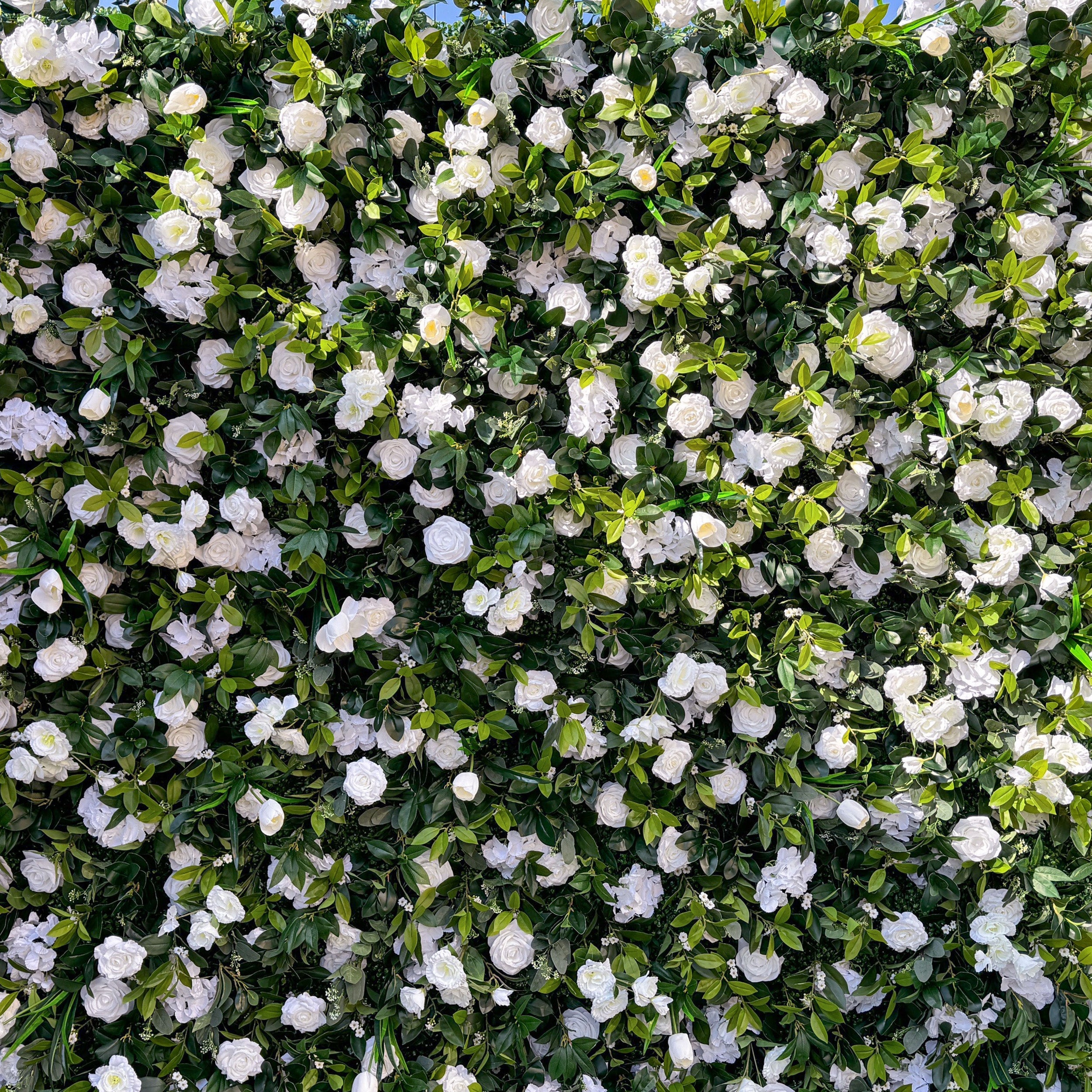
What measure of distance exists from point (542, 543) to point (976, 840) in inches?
40.9

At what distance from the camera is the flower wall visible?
153 centimetres

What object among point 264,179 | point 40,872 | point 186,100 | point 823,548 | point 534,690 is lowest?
point 40,872

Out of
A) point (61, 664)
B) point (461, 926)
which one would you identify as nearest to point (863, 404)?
point (461, 926)

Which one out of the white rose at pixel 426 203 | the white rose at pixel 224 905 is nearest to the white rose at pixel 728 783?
the white rose at pixel 224 905

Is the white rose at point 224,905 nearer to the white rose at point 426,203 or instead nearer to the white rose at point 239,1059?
the white rose at point 239,1059

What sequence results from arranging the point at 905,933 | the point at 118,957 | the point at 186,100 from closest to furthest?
the point at 186,100
the point at 118,957
the point at 905,933

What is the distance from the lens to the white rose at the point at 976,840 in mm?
1641

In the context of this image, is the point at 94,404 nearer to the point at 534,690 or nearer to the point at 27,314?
the point at 27,314

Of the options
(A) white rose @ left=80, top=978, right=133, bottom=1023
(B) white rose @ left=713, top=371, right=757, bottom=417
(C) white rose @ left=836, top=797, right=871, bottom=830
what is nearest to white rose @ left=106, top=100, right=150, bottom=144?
(B) white rose @ left=713, top=371, right=757, bottom=417

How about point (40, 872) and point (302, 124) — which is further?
point (40, 872)

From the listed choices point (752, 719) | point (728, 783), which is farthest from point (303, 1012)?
point (752, 719)

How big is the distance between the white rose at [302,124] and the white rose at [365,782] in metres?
1.12

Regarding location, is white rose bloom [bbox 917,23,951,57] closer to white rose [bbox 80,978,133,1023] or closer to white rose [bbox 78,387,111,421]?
white rose [bbox 78,387,111,421]

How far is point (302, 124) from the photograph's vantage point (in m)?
1.46
